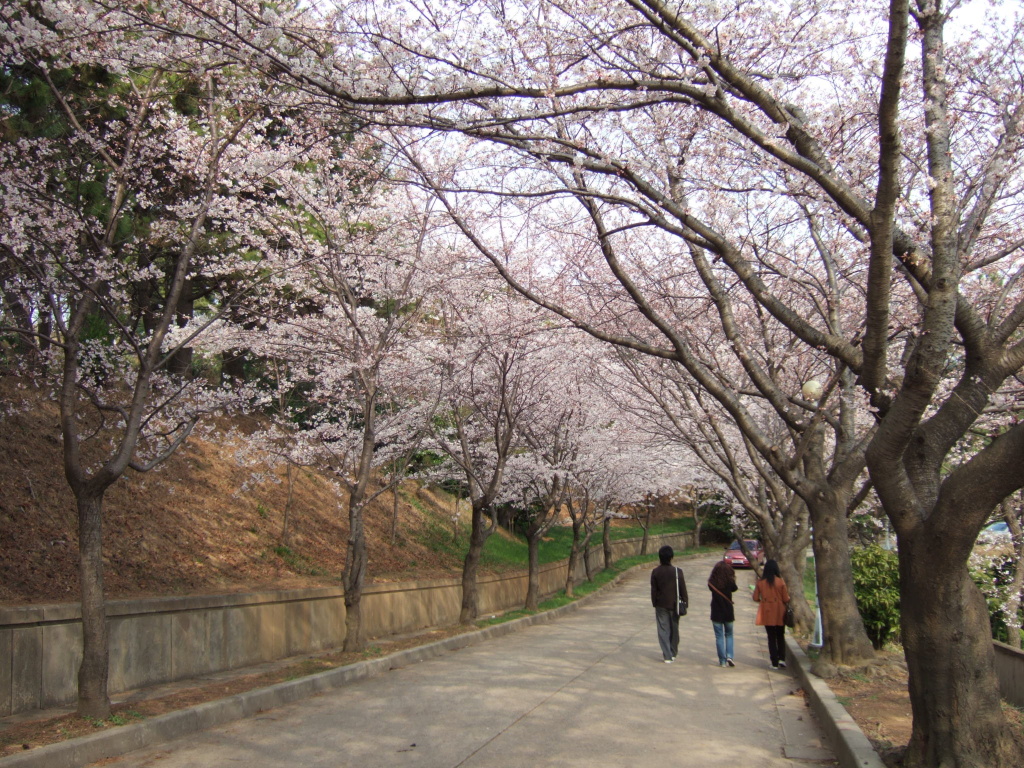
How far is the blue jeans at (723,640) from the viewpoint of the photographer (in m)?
12.7

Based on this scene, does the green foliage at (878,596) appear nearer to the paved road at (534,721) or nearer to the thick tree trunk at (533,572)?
the paved road at (534,721)

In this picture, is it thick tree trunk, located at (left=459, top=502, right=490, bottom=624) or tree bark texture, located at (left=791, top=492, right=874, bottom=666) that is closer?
tree bark texture, located at (left=791, top=492, right=874, bottom=666)

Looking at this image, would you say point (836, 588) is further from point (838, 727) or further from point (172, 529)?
point (172, 529)

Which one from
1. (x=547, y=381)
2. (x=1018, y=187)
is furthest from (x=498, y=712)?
(x=547, y=381)

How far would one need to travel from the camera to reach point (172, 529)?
14.4 meters

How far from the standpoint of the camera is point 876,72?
28.7ft

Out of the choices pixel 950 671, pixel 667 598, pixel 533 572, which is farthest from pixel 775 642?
pixel 533 572

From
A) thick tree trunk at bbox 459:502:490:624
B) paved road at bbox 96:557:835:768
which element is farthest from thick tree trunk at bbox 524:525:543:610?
paved road at bbox 96:557:835:768

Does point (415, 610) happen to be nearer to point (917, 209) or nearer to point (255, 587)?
point (255, 587)

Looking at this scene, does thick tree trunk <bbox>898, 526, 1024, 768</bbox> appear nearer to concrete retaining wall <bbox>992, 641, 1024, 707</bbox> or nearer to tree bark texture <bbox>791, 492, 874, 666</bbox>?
concrete retaining wall <bbox>992, 641, 1024, 707</bbox>

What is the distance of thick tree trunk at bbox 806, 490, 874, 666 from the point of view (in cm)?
1067

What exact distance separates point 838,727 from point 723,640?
5653mm

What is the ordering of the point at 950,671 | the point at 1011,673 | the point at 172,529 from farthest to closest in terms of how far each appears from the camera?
the point at 172,529 → the point at 1011,673 → the point at 950,671

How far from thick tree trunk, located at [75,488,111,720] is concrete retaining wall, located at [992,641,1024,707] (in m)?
8.27
